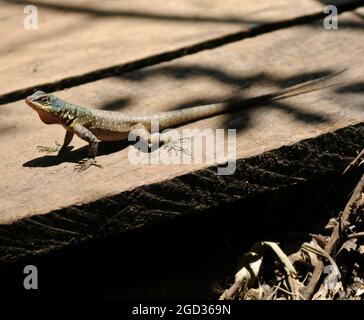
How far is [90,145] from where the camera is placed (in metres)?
3.48

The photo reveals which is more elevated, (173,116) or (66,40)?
(66,40)

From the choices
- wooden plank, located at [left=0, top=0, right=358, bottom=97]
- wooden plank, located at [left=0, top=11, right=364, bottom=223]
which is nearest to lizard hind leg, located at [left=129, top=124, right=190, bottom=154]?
wooden plank, located at [left=0, top=11, right=364, bottom=223]

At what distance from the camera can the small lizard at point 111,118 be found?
11.5 ft

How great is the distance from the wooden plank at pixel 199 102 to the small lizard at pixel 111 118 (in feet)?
0.19

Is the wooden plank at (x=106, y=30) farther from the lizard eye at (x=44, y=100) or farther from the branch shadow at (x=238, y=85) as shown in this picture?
the lizard eye at (x=44, y=100)

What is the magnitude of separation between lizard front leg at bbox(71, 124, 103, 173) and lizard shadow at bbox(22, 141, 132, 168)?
4cm

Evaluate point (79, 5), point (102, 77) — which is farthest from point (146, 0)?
point (102, 77)

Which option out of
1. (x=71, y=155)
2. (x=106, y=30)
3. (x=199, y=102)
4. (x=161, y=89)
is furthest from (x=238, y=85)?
(x=106, y=30)

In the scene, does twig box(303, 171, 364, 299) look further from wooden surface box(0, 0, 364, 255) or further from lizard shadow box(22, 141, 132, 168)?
lizard shadow box(22, 141, 132, 168)

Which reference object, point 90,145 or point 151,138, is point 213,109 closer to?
point 151,138

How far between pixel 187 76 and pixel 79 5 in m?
1.26

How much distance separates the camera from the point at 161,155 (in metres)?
3.29

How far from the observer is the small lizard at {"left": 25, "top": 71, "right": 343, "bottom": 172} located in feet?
11.5
